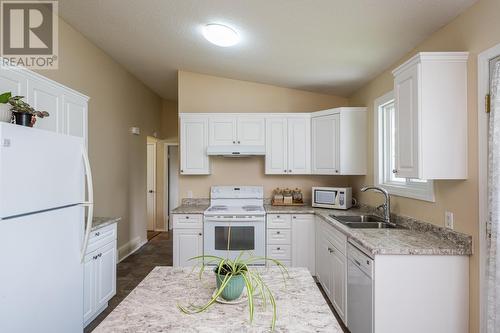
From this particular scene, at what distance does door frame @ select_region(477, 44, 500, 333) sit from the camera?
1646 millimetres

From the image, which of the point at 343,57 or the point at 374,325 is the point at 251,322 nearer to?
the point at 374,325

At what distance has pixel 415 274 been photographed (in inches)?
69.7

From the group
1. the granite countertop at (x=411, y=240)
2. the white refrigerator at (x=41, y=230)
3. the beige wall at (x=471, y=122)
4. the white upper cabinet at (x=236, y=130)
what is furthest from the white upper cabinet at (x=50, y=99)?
the beige wall at (x=471, y=122)

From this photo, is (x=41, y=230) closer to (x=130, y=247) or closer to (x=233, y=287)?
(x=233, y=287)

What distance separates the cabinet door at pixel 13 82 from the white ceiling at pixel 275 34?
3.55 ft

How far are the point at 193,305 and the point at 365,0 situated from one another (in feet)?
6.82

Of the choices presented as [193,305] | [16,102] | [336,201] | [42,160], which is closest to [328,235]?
[336,201]

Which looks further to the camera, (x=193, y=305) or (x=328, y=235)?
(x=328, y=235)

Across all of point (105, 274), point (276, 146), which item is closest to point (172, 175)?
point (276, 146)

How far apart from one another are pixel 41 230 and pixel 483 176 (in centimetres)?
265

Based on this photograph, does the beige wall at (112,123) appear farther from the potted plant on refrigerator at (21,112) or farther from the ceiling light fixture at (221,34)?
the ceiling light fixture at (221,34)

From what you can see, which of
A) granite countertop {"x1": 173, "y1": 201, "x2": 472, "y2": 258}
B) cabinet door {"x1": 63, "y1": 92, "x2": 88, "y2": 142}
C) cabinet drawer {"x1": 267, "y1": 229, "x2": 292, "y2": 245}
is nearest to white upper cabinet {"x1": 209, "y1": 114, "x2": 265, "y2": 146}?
cabinet drawer {"x1": 267, "y1": 229, "x2": 292, "y2": 245}

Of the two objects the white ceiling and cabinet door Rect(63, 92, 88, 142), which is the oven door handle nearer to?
cabinet door Rect(63, 92, 88, 142)

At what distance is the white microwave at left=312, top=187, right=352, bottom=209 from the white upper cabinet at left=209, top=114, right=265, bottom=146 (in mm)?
1027
